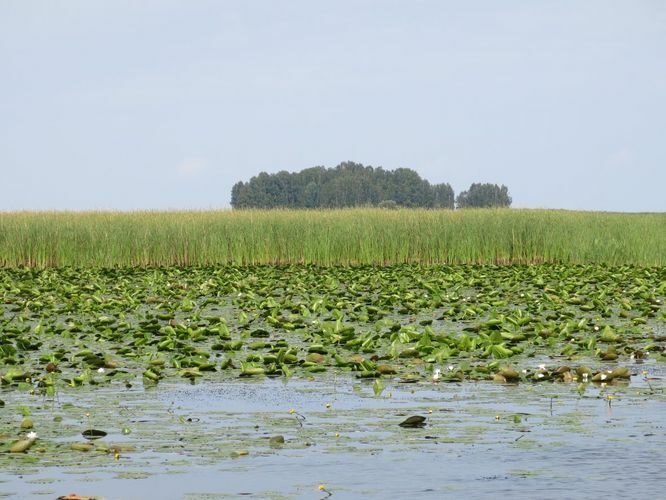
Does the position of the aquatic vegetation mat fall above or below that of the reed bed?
below

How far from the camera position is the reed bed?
27.9 meters

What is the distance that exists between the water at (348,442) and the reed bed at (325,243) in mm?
18332

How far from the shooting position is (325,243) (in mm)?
27797

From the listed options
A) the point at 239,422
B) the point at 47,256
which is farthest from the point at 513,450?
the point at 47,256

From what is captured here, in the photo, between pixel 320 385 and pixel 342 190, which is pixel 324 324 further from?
pixel 342 190

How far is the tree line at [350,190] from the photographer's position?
8406 centimetres

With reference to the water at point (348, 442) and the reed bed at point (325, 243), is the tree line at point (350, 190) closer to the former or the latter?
the reed bed at point (325, 243)

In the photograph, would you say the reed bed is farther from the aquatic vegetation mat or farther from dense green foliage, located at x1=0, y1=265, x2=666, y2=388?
the aquatic vegetation mat

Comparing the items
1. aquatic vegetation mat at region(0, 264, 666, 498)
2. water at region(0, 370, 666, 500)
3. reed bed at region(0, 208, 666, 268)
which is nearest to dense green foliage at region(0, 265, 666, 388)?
aquatic vegetation mat at region(0, 264, 666, 498)

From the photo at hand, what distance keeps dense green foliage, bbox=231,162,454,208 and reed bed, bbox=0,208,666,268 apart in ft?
178

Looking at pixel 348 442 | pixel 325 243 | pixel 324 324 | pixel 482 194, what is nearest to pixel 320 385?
pixel 348 442

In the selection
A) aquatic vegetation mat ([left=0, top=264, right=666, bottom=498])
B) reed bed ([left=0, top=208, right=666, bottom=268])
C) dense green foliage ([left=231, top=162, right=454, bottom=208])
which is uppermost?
dense green foliage ([left=231, top=162, right=454, bottom=208])

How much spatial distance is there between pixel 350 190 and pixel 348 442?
259ft

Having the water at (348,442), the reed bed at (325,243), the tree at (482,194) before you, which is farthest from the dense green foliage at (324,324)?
the tree at (482,194)
